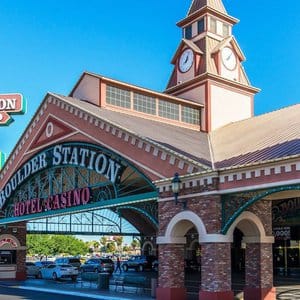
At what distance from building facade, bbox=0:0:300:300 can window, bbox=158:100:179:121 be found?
7cm

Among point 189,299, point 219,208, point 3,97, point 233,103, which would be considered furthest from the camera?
point 3,97

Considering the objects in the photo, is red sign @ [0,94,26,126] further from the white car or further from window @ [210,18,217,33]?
window @ [210,18,217,33]

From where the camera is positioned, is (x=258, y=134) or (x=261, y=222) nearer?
(x=261, y=222)

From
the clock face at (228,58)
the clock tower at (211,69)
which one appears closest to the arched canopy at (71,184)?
the clock tower at (211,69)

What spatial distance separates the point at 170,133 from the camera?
28.0m

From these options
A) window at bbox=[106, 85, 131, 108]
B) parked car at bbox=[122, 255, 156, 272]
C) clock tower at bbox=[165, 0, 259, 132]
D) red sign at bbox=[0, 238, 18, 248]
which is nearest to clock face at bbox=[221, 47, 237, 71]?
clock tower at bbox=[165, 0, 259, 132]

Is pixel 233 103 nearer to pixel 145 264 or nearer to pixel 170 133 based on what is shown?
pixel 170 133

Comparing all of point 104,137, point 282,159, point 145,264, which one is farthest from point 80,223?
point 282,159

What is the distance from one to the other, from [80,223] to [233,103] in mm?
23917

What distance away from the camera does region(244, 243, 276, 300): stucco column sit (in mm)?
21109

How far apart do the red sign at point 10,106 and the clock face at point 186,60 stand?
12458 millimetres

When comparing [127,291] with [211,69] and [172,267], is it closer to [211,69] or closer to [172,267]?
[172,267]

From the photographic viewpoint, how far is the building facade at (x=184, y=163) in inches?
765

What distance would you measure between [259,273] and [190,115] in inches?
532
